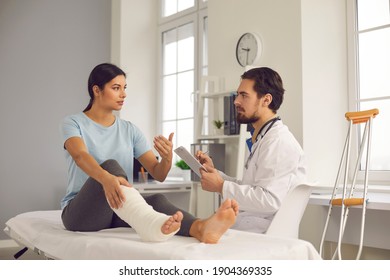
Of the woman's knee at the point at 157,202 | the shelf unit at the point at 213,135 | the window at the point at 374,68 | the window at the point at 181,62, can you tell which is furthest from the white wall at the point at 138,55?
the woman's knee at the point at 157,202

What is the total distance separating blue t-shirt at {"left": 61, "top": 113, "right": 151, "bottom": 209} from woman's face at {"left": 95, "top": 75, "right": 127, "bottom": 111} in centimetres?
8

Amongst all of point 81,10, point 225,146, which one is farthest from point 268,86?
point 81,10

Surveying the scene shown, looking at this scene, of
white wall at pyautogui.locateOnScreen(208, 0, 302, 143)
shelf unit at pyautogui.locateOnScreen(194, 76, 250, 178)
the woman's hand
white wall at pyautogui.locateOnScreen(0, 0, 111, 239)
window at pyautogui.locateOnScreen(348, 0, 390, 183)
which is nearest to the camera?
the woman's hand

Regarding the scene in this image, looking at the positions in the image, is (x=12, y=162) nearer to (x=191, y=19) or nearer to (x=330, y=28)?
(x=191, y=19)

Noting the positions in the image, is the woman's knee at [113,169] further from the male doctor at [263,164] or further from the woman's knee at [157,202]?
the male doctor at [263,164]

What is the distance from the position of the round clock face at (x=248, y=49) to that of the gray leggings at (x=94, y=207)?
1658mm

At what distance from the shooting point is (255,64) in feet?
10.1

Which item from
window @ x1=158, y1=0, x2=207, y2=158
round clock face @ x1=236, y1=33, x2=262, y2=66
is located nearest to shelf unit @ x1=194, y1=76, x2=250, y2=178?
round clock face @ x1=236, y1=33, x2=262, y2=66

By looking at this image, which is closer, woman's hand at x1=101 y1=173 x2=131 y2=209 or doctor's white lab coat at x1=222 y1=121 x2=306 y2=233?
woman's hand at x1=101 y1=173 x2=131 y2=209

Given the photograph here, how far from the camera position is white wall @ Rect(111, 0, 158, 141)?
446 cm

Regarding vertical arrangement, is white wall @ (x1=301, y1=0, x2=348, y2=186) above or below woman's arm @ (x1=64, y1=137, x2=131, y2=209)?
above

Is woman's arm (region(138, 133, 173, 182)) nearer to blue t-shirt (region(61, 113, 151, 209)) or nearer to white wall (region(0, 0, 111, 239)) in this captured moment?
blue t-shirt (region(61, 113, 151, 209))

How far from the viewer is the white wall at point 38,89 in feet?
12.9

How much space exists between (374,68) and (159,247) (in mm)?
2000
